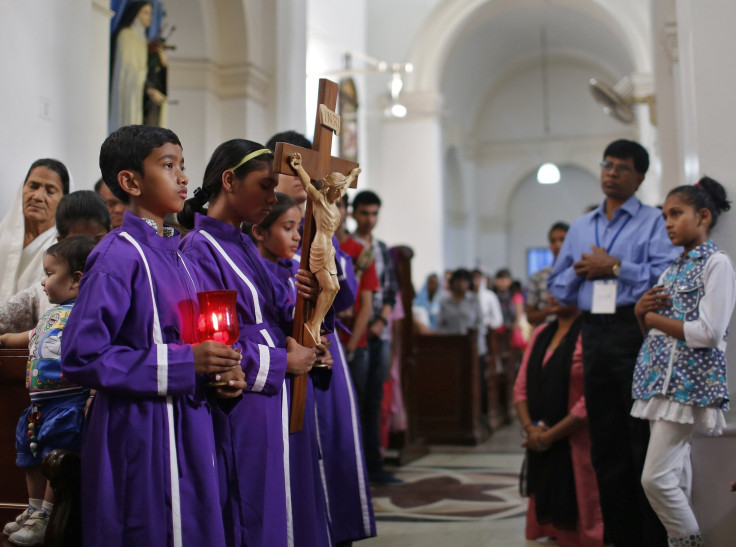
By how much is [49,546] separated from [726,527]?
117 inches

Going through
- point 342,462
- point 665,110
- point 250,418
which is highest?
point 665,110

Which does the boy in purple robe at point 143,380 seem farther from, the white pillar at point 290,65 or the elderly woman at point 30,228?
the white pillar at point 290,65

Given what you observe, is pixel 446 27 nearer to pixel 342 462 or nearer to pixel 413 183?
pixel 413 183

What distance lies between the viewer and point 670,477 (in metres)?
3.51

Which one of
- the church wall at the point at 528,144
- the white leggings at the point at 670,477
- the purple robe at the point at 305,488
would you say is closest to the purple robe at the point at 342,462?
the purple robe at the point at 305,488

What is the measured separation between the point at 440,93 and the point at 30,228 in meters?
12.6

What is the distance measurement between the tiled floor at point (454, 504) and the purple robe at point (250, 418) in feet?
6.57

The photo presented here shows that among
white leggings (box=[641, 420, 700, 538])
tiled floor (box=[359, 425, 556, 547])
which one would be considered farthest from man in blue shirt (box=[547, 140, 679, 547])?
tiled floor (box=[359, 425, 556, 547])

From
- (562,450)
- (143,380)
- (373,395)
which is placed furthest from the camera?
(373,395)

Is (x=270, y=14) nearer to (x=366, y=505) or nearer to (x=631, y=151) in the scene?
(x=631, y=151)

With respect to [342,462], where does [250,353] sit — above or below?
above

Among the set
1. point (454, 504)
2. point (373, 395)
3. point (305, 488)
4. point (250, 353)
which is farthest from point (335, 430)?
point (373, 395)

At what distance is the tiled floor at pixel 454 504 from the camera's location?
4.54 m

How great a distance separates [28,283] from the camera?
3.86 metres
